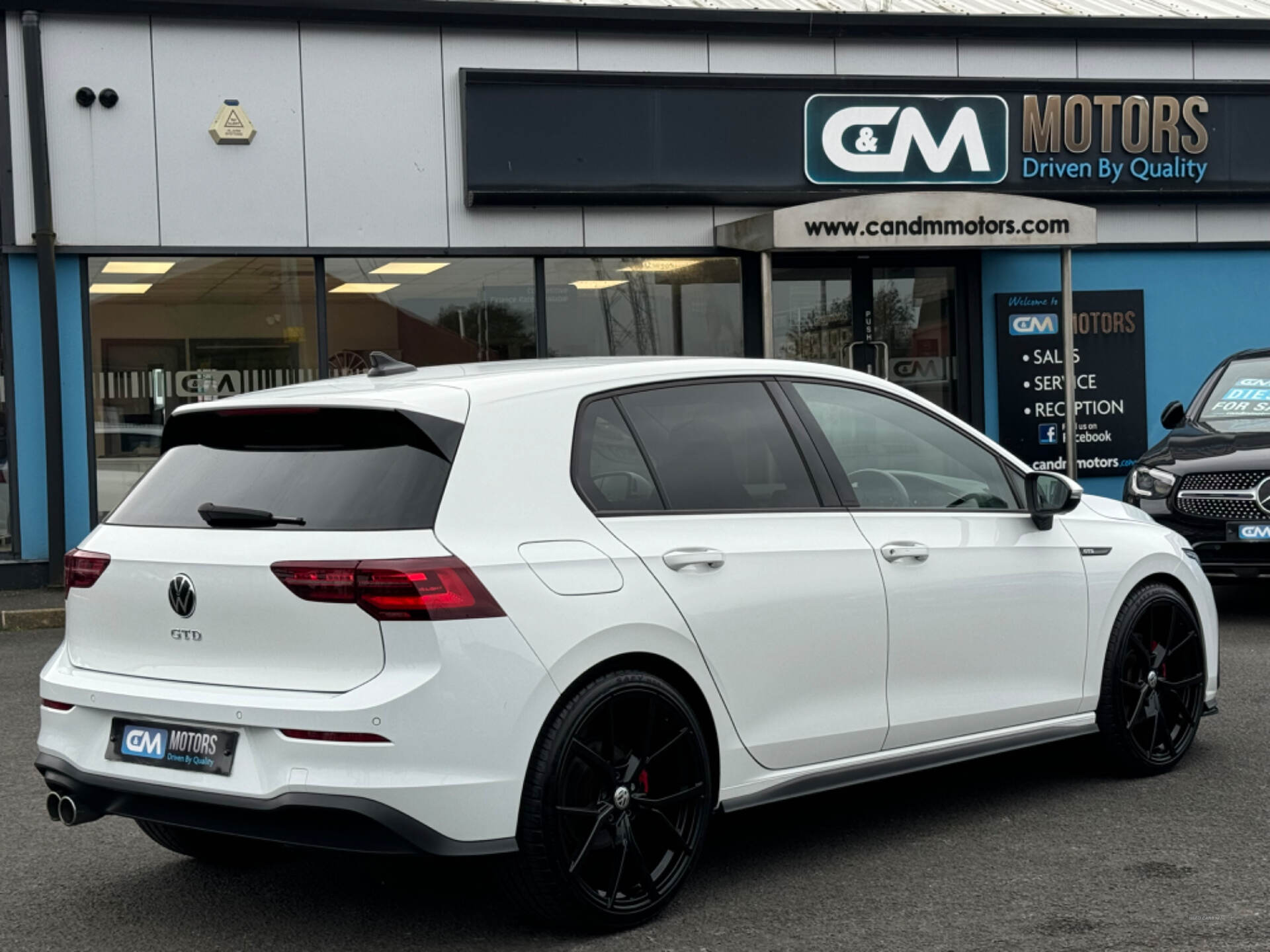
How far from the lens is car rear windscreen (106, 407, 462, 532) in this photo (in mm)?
4230

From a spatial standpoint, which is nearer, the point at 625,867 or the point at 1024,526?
the point at 625,867

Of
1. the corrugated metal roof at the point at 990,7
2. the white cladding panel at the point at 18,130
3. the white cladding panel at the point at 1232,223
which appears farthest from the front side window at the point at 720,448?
the white cladding panel at the point at 1232,223

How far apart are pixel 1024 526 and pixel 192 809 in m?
3.10

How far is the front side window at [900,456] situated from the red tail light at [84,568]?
2.29 m

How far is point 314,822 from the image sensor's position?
4.04 metres

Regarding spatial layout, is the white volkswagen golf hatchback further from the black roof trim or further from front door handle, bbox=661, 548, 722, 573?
the black roof trim

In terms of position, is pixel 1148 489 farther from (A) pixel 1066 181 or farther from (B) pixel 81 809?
(B) pixel 81 809

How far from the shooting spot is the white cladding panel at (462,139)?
1422 cm

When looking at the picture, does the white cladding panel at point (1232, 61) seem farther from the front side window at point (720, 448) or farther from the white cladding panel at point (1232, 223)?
the front side window at point (720, 448)

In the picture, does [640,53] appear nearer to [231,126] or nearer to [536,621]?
[231,126]

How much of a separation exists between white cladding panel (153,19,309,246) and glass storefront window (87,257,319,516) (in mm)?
308

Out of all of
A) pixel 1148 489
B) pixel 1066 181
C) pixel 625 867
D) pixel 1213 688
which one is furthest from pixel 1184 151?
pixel 625 867

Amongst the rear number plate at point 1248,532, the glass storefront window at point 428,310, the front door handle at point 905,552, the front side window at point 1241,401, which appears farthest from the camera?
the glass storefront window at point 428,310

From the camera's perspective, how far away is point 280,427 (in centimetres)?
454
